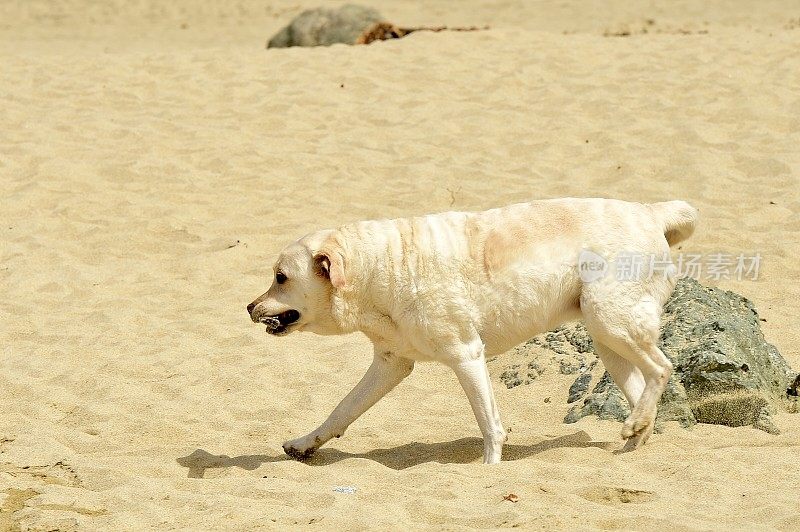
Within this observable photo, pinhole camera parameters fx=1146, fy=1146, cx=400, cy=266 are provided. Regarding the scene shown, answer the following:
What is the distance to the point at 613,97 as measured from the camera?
44.9 feet

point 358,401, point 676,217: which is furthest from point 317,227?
point 676,217

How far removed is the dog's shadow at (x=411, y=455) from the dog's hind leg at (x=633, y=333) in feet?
0.96

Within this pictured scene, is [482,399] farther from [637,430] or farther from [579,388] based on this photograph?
[579,388]

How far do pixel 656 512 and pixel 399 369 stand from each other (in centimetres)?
194

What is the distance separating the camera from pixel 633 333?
6.11 m

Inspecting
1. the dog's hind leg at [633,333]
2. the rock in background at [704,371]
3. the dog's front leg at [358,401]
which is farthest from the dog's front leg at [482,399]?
the rock in background at [704,371]

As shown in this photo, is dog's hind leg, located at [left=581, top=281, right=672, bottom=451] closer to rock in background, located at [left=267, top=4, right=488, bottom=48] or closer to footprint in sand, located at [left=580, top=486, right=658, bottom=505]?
footprint in sand, located at [left=580, top=486, right=658, bottom=505]

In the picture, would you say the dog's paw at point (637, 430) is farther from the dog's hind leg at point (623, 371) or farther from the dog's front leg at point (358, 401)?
the dog's front leg at point (358, 401)

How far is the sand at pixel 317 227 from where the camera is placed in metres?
5.34

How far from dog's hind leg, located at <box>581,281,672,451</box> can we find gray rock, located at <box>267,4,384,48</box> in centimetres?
1157

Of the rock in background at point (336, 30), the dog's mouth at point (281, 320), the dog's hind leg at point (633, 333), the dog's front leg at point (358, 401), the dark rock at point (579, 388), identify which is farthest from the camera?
the rock in background at point (336, 30)

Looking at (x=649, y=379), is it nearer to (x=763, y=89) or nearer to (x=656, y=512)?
(x=656, y=512)

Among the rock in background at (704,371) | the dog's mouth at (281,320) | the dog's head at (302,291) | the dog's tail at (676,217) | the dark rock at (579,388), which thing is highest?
the dog's tail at (676,217)

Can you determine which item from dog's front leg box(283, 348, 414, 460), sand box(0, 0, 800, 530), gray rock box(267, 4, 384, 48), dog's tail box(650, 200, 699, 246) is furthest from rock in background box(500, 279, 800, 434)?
gray rock box(267, 4, 384, 48)
